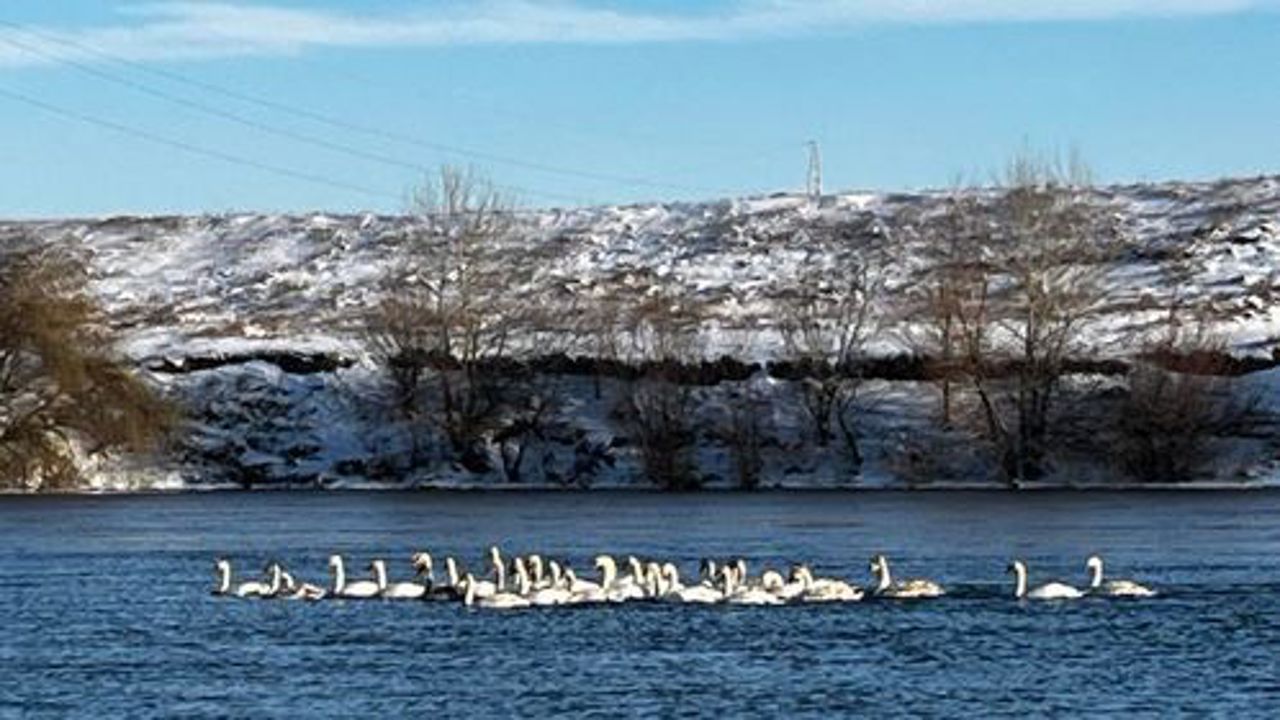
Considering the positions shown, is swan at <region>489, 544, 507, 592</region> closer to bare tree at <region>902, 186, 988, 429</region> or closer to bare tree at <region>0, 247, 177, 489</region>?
bare tree at <region>0, 247, 177, 489</region>

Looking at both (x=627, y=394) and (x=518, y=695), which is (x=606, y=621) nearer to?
(x=518, y=695)

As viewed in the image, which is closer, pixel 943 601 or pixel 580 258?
pixel 943 601

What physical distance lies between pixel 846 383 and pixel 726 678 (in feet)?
235

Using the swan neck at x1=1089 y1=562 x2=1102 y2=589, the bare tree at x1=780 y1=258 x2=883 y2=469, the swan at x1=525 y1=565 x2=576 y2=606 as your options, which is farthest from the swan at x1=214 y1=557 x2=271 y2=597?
the bare tree at x1=780 y1=258 x2=883 y2=469

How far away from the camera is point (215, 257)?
186125 mm

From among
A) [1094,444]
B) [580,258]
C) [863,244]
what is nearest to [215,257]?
[580,258]

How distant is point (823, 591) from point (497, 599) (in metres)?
6.73

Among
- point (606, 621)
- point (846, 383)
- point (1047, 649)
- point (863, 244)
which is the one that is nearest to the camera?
point (1047, 649)

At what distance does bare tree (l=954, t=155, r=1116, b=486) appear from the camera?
358 ft

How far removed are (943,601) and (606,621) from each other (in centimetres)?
732

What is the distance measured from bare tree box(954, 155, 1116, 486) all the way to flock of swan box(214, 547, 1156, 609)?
157 ft

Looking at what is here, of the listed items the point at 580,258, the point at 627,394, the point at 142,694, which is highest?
the point at 580,258

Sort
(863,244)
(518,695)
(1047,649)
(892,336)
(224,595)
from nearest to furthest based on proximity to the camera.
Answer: (518,695), (1047,649), (224,595), (892,336), (863,244)

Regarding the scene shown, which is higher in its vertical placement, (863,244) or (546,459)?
(863,244)
